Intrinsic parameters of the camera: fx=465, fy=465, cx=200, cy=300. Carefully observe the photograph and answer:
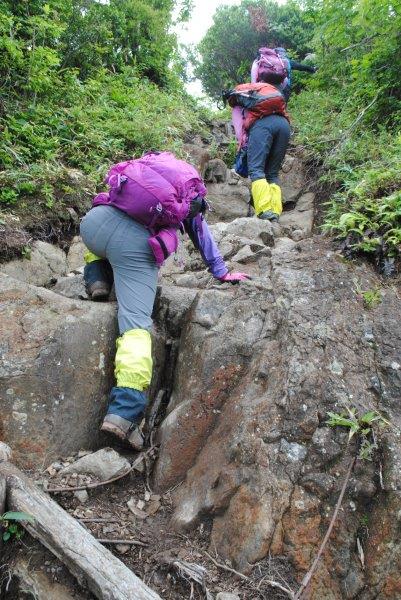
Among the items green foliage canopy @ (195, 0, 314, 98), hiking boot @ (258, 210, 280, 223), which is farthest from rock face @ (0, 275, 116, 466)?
green foliage canopy @ (195, 0, 314, 98)

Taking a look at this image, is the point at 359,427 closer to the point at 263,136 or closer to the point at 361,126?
the point at 263,136

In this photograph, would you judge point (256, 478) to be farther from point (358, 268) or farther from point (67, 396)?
point (358, 268)

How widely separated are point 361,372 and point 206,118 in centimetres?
904

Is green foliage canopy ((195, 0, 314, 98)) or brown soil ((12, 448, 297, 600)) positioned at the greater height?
green foliage canopy ((195, 0, 314, 98))

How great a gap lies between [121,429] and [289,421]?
1165 mm

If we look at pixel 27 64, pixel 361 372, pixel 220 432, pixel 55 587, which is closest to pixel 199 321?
pixel 220 432

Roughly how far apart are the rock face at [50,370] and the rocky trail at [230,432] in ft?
0.03

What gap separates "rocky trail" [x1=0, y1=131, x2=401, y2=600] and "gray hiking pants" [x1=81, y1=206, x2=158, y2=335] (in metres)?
0.31

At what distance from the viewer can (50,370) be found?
3498 mm

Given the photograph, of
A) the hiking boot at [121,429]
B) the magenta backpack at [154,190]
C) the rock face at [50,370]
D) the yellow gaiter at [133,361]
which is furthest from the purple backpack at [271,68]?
the hiking boot at [121,429]

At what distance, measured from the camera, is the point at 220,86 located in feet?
49.6

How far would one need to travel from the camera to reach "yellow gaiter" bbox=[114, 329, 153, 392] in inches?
134

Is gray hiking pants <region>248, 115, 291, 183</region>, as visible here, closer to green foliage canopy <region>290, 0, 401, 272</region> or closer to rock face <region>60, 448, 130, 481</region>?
green foliage canopy <region>290, 0, 401, 272</region>

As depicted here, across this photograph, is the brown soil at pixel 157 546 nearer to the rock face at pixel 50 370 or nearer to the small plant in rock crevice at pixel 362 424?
the rock face at pixel 50 370
